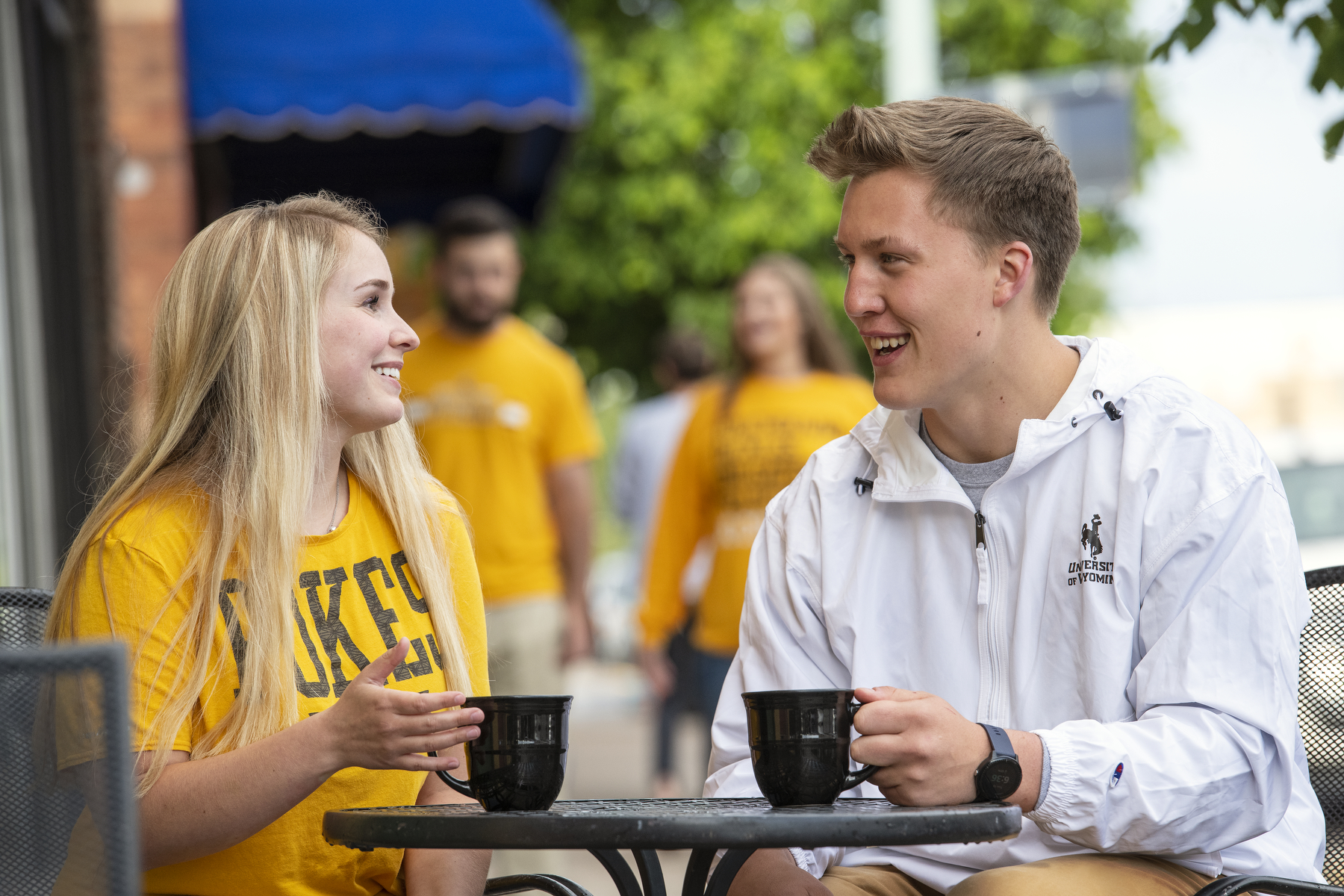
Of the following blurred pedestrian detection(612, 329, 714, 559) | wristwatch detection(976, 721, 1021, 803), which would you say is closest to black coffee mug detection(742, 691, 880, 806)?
wristwatch detection(976, 721, 1021, 803)

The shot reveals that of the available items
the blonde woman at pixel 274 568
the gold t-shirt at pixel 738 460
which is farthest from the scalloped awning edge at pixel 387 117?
the blonde woman at pixel 274 568

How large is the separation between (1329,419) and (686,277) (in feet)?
31.0

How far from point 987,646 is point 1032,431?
Answer: 345mm

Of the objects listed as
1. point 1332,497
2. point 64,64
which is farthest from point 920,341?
point 1332,497

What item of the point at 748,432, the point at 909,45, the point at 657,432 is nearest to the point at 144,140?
the point at 748,432

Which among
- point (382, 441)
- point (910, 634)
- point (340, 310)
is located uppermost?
point (340, 310)

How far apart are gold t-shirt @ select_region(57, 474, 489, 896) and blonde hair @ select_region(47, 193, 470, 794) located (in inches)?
0.8

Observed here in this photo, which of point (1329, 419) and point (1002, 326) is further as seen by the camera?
point (1329, 419)

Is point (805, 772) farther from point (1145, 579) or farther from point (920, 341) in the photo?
point (920, 341)

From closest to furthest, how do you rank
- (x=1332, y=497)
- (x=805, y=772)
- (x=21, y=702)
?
(x=21, y=702) → (x=805, y=772) → (x=1332, y=497)

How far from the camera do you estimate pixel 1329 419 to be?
9234mm

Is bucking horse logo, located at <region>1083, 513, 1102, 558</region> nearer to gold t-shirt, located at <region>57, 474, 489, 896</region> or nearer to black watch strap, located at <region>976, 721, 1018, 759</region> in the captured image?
Result: black watch strap, located at <region>976, 721, 1018, 759</region>

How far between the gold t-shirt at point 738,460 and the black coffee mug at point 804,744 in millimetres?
3489

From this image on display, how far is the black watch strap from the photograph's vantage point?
1.95 m
